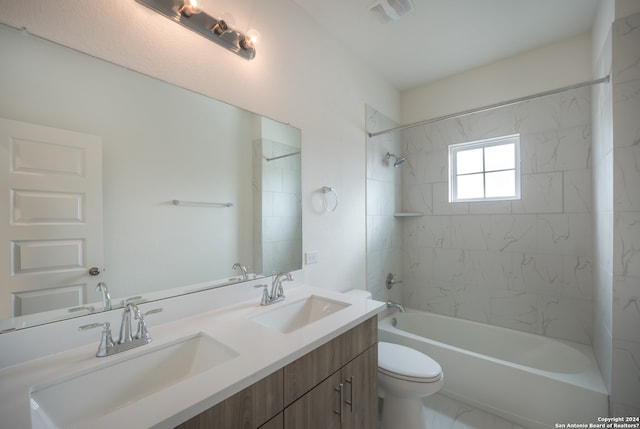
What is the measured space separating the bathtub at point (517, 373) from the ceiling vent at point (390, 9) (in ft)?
7.73

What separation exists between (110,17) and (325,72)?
4.39ft

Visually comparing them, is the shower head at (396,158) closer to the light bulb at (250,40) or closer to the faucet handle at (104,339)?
the light bulb at (250,40)

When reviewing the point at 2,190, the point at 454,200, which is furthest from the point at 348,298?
the point at 454,200

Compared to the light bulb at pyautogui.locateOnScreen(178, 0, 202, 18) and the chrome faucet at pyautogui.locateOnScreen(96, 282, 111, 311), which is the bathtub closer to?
the chrome faucet at pyautogui.locateOnScreen(96, 282, 111, 311)

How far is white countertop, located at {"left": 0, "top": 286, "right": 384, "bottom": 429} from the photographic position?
23.8 inches

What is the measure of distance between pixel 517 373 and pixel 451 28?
2485mm

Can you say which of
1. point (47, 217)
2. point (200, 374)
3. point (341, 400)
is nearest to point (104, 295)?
point (47, 217)

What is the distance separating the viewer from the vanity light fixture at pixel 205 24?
1.14 meters

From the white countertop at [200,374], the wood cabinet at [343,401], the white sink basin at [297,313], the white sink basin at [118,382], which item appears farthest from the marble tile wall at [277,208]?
the wood cabinet at [343,401]

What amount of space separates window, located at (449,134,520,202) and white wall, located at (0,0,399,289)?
2.83ft

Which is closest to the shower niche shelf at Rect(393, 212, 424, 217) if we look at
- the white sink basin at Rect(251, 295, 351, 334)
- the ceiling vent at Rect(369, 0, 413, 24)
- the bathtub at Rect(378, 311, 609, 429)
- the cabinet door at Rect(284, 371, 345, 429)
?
the bathtub at Rect(378, 311, 609, 429)

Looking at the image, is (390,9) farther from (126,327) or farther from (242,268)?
(126,327)

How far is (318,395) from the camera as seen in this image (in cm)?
103

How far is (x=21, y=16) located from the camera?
2.81 feet
